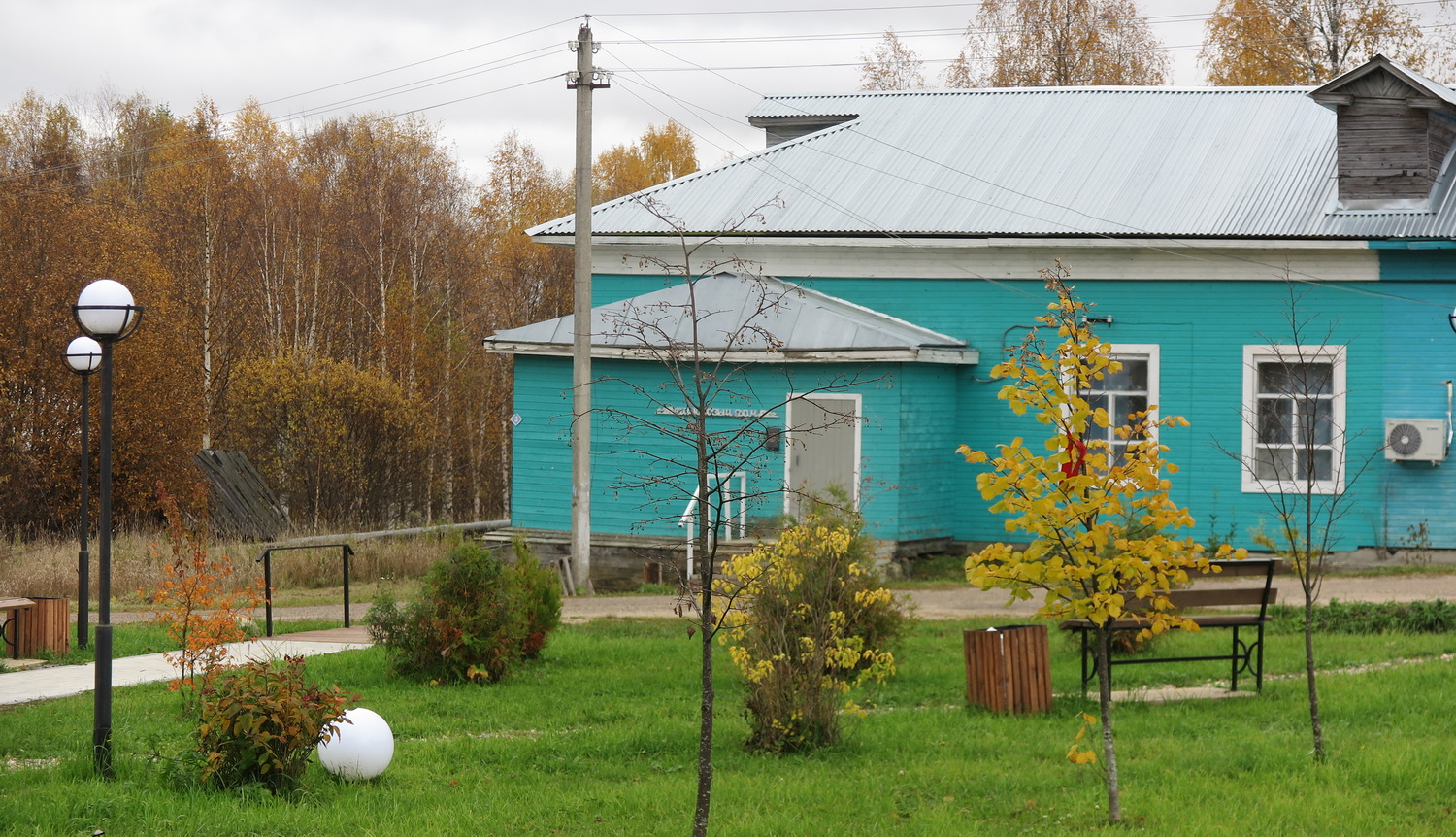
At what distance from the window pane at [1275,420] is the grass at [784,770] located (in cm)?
801

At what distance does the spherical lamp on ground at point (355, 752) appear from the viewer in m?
7.51

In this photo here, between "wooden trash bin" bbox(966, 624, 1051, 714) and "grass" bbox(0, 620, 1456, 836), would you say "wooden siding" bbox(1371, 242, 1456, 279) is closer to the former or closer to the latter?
"grass" bbox(0, 620, 1456, 836)

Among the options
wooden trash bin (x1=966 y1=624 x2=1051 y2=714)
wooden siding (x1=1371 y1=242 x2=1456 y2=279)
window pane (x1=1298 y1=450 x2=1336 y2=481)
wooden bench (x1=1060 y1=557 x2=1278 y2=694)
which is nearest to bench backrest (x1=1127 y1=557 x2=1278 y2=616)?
wooden bench (x1=1060 y1=557 x2=1278 y2=694)

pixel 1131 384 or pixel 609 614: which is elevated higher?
pixel 1131 384

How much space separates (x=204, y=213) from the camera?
111ft

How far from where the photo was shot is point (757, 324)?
17906 mm

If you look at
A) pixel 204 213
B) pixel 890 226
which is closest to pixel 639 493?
pixel 890 226

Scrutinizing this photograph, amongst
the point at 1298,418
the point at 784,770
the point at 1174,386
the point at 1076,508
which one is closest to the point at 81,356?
the point at 784,770

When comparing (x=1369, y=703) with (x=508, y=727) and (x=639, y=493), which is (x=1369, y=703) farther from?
(x=639, y=493)

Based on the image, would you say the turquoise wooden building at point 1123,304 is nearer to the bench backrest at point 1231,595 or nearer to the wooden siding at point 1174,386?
the wooden siding at point 1174,386

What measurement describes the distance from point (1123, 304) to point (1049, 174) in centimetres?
269

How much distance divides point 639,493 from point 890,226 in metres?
5.24

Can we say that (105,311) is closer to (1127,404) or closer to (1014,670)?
(1014,670)

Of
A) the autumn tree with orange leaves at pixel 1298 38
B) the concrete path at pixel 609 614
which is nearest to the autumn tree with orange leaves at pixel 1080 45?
the autumn tree with orange leaves at pixel 1298 38
